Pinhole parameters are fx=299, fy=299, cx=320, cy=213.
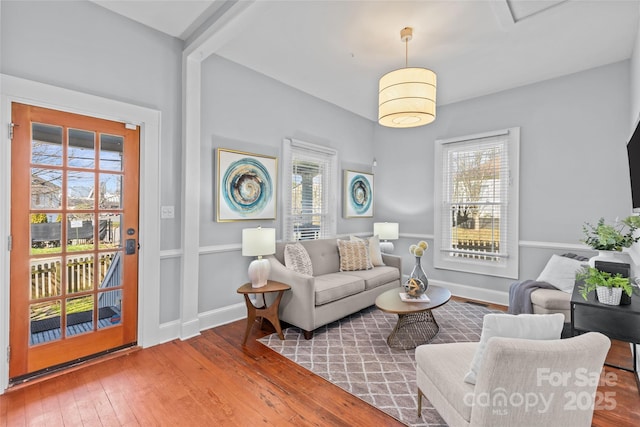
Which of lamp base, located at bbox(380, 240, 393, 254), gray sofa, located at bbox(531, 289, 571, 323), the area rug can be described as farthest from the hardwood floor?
lamp base, located at bbox(380, 240, 393, 254)

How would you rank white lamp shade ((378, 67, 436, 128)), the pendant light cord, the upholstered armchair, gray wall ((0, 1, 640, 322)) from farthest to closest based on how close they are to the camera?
the pendant light cord
white lamp shade ((378, 67, 436, 128))
gray wall ((0, 1, 640, 322))
the upholstered armchair

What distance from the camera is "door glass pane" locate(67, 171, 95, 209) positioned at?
7.95 ft

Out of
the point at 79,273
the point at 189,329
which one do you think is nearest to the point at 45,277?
the point at 79,273

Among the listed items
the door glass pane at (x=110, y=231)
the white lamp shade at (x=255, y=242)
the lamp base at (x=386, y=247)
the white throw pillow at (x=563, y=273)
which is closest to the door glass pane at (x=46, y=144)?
the door glass pane at (x=110, y=231)

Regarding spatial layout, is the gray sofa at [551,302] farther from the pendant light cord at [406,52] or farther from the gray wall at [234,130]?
the gray wall at [234,130]

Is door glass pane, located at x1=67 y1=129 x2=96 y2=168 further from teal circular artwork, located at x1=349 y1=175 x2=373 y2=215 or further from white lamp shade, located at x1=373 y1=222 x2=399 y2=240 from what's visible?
white lamp shade, located at x1=373 y1=222 x2=399 y2=240

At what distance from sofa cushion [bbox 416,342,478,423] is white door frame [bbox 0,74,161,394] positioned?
244 centimetres

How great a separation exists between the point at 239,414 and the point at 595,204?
426 cm

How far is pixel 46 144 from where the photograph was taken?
91.0 inches

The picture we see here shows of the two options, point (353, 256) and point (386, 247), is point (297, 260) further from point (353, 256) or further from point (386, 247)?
point (386, 247)

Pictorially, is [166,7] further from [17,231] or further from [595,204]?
[595,204]

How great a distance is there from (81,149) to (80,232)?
0.69 metres

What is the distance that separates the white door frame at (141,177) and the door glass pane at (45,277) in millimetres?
155

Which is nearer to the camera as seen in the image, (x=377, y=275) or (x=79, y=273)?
(x=79, y=273)
